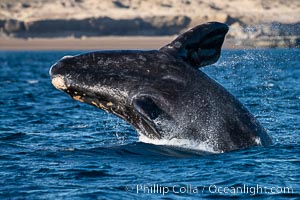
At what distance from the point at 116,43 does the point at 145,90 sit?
408ft

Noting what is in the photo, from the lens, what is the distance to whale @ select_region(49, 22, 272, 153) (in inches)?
518

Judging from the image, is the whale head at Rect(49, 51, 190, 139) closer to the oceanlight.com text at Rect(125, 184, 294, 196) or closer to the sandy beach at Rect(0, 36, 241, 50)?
the oceanlight.com text at Rect(125, 184, 294, 196)

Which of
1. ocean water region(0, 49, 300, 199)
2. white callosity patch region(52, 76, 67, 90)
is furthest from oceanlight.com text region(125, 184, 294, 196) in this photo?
white callosity patch region(52, 76, 67, 90)

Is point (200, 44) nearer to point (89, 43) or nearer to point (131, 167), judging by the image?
point (131, 167)

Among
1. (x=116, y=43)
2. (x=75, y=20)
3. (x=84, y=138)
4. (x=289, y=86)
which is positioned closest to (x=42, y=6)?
(x=75, y=20)

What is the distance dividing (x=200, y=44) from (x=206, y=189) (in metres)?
2.74

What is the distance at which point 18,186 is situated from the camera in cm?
1168

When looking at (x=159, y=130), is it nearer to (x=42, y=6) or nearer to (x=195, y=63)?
(x=195, y=63)

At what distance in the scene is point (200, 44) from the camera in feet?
43.5

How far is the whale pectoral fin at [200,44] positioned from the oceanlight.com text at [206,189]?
251 cm

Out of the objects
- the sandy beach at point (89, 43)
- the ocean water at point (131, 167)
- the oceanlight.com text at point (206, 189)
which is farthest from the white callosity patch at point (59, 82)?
the sandy beach at point (89, 43)

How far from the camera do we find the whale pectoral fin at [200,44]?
43.4 feet

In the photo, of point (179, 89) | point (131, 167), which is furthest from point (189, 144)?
point (131, 167)

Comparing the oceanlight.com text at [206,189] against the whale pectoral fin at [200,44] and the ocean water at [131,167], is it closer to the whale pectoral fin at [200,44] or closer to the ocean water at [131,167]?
the ocean water at [131,167]
